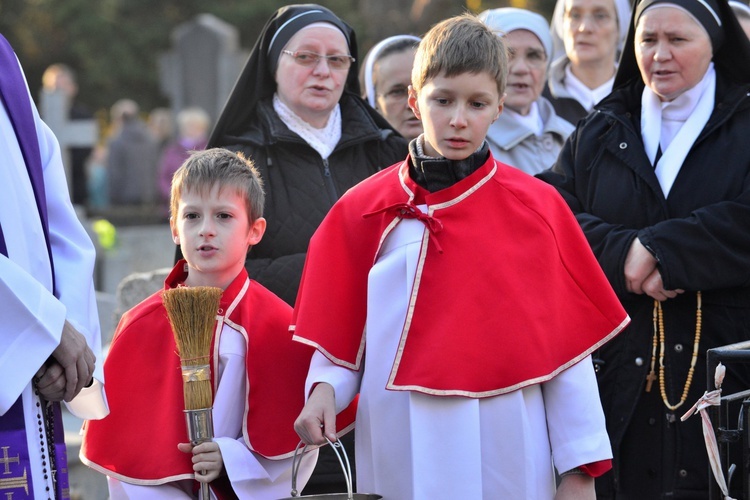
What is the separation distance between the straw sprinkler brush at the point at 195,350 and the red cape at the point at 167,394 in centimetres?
17

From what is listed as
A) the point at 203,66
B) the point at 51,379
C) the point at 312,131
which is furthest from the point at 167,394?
the point at 203,66

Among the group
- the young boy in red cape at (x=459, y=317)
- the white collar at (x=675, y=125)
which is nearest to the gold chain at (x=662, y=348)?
the white collar at (x=675, y=125)

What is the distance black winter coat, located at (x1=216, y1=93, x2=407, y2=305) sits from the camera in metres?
5.55

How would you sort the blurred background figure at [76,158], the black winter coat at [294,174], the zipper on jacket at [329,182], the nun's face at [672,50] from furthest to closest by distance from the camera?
the blurred background figure at [76,158] → the zipper on jacket at [329,182] → the black winter coat at [294,174] → the nun's face at [672,50]

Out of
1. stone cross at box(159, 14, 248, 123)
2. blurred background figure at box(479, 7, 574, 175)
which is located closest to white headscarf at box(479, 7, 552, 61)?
blurred background figure at box(479, 7, 574, 175)

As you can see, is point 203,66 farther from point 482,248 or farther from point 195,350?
point 482,248

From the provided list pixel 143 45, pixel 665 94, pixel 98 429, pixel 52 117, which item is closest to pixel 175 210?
pixel 98 429

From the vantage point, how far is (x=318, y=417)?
4.15 meters

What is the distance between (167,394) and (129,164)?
17531 millimetres

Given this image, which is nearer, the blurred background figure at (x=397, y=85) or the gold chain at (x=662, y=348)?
the gold chain at (x=662, y=348)

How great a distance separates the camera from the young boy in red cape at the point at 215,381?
14.8ft

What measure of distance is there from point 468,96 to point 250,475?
4.87ft

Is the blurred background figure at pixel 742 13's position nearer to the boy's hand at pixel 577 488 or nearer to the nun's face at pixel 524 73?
the nun's face at pixel 524 73

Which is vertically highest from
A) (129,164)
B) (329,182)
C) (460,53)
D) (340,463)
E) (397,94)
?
(129,164)
